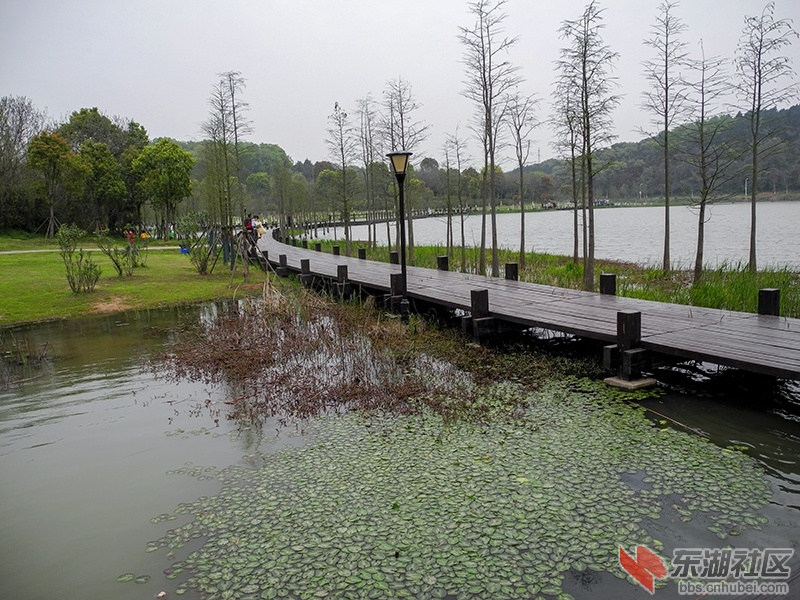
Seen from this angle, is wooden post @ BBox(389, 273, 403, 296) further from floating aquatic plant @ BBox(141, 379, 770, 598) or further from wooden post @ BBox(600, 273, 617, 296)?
floating aquatic plant @ BBox(141, 379, 770, 598)

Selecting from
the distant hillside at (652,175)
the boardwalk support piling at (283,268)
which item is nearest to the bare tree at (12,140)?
the boardwalk support piling at (283,268)

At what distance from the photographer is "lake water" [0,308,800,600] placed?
12.3 feet

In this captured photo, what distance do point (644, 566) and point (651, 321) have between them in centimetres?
457

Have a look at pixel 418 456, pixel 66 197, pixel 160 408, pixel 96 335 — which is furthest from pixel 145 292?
pixel 66 197

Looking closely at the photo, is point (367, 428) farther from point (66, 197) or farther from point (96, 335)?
point (66, 197)

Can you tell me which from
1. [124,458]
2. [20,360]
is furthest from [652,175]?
[124,458]

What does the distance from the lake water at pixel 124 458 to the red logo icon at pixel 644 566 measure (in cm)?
10

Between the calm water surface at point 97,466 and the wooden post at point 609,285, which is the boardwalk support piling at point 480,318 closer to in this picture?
the wooden post at point 609,285

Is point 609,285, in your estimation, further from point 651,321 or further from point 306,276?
point 306,276

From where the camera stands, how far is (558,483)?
442 cm

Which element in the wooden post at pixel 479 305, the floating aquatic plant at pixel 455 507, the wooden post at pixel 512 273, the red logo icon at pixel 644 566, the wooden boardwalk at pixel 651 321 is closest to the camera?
the red logo icon at pixel 644 566

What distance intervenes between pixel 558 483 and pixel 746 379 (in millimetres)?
3525

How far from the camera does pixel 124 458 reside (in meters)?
5.47

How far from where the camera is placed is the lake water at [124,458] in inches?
148
